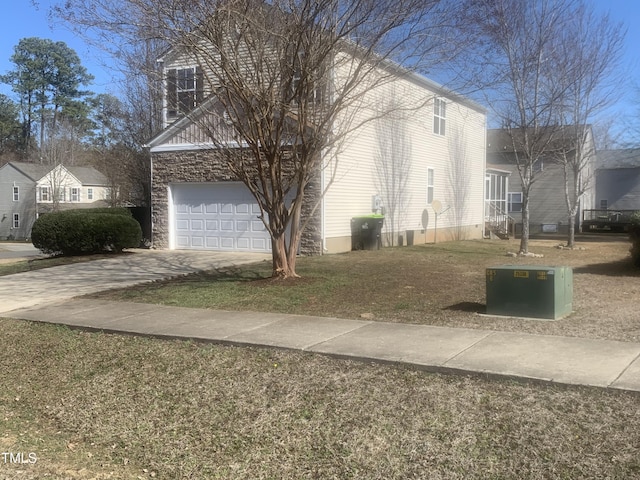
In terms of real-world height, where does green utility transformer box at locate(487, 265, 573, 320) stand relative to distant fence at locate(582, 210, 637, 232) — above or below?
below

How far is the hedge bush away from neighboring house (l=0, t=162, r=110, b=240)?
94.1 ft

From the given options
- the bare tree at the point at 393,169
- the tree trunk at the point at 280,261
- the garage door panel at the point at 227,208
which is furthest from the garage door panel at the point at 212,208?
the tree trunk at the point at 280,261

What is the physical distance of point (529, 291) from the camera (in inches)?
317

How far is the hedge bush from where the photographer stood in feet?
59.5

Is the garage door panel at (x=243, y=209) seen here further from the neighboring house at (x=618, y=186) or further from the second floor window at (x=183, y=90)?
the neighboring house at (x=618, y=186)

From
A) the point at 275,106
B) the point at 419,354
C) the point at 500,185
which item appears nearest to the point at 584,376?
the point at 419,354

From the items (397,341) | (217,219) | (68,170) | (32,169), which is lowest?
(397,341)

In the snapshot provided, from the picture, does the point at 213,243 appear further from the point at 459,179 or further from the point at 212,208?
the point at 459,179

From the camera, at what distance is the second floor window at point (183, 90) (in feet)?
39.7

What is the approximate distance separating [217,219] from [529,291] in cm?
1266

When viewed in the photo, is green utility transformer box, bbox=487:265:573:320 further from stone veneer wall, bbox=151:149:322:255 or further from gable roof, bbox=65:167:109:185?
gable roof, bbox=65:167:109:185

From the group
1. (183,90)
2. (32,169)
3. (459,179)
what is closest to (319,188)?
(183,90)

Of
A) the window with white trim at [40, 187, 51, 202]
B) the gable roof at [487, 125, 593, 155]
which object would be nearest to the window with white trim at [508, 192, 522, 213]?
the gable roof at [487, 125, 593, 155]

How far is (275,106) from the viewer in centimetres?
1047
